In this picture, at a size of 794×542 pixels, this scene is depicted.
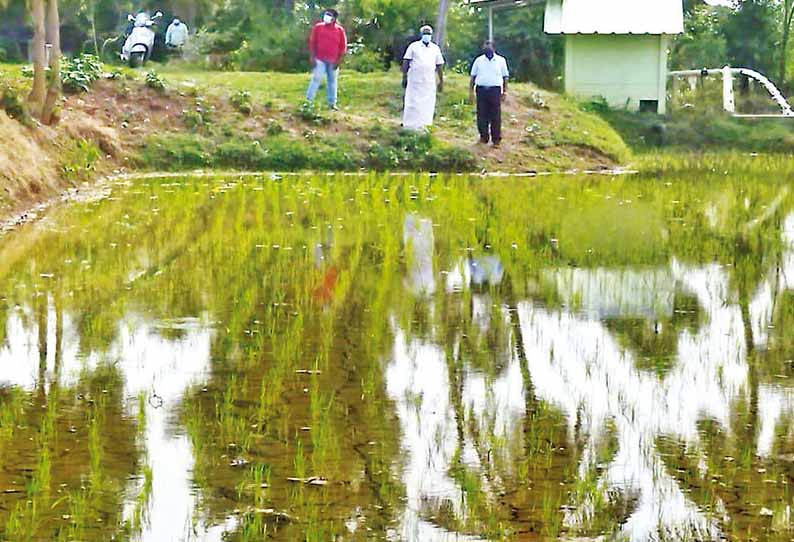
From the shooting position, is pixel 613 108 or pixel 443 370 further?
pixel 613 108

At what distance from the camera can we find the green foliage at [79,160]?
20.0 m

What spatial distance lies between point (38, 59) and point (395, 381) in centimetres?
1411

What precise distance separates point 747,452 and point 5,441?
9.96 feet

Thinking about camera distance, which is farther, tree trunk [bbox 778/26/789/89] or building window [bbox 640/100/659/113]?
tree trunk [bbox 778/26/789/89]

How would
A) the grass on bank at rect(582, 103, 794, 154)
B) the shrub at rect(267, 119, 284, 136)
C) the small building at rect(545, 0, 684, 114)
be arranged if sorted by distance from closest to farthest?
the shrub at rect(267, 119, 284, 136) < the grass on bank at rect(582, 103, 794, 154) < the small building at rect(545, 0, 684, 114)

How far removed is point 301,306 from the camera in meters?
10.6

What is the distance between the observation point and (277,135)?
954 inches

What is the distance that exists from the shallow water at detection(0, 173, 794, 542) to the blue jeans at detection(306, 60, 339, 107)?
10.3m

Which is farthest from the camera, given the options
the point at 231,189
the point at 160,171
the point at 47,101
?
the point at 160,171

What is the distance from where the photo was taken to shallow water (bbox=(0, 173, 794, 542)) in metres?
5.86

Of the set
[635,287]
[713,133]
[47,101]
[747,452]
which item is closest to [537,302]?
[635,287]

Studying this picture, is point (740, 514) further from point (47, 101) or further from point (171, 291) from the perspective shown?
point (47, 101)

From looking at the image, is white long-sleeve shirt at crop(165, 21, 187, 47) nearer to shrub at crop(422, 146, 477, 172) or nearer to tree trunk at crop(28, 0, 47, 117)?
shrub at crop(422, 146, 477, 172)

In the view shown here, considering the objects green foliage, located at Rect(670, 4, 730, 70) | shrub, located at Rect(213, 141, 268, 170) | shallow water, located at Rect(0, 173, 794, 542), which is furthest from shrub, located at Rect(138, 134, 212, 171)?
A: green foliage, located at Rect(670, 4, 730, 70)
